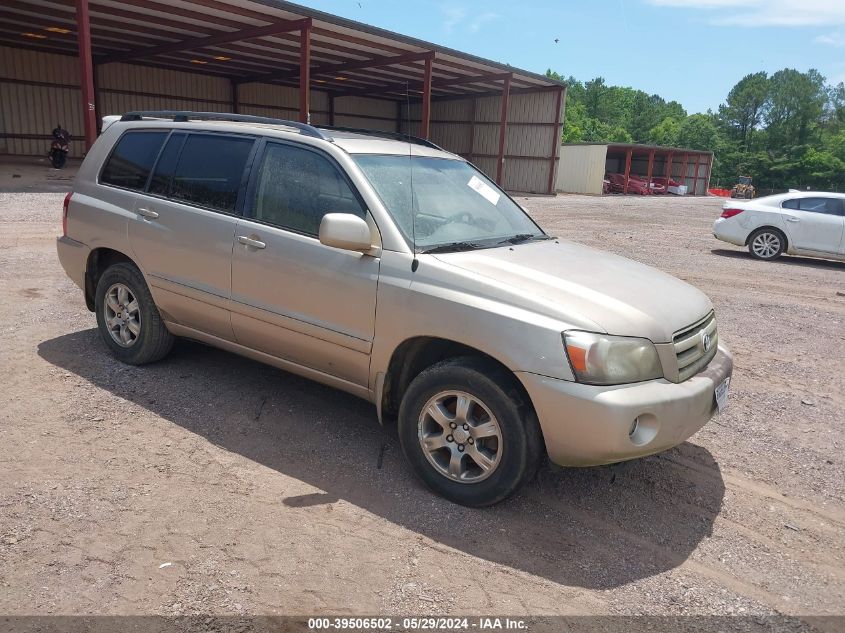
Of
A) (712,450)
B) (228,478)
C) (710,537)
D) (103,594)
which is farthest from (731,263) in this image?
(103,594)

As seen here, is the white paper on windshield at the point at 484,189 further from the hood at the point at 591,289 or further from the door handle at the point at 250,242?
the door handle at the point at 250,242

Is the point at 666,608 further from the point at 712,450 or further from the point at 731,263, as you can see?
the point at 731,263

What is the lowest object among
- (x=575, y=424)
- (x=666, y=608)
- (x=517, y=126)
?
(x=666, y=608)

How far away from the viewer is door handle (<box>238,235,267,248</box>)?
4.07 metres

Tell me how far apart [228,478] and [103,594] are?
102cm

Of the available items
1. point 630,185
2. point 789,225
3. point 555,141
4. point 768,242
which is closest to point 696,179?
point 630,185

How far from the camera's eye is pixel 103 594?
2645mm

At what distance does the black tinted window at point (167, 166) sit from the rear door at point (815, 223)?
1233 cm

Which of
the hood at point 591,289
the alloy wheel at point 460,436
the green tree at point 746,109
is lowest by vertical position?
the alloy wheel at point 460,436

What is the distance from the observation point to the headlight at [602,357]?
302cm

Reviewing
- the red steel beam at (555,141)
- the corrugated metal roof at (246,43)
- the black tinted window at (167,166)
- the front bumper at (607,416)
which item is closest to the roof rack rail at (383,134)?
the black tinted window at (167,166)

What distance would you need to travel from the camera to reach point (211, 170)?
4.52 metres

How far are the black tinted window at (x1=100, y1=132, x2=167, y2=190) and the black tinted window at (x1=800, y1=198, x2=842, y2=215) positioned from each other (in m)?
12.6

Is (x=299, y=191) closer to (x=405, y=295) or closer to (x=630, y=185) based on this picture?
(x=405, y=295)
